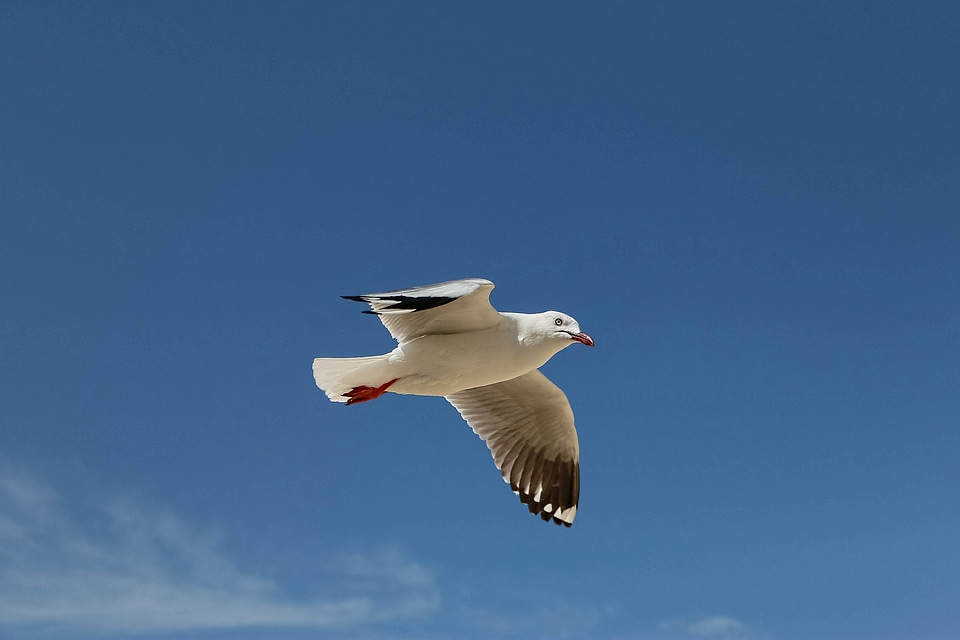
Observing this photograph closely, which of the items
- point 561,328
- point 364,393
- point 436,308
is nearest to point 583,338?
point 561,328

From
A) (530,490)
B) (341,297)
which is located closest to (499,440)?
(530,490)

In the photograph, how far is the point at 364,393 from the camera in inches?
244

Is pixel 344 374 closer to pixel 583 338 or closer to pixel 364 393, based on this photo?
pixel 364 393

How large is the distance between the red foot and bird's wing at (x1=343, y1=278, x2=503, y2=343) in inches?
13.8

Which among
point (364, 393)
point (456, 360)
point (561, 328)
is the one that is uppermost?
point (561, 328)

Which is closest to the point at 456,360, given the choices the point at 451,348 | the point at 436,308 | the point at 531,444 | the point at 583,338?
the point at 451,348

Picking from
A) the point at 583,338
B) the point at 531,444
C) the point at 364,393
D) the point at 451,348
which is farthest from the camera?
the point at 531,444

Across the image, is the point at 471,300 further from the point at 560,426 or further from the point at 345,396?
the point at 560,426

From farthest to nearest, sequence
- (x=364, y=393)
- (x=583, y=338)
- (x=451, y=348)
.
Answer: (x=364, y=393), (x=451, y=348), (x=583, y=338)

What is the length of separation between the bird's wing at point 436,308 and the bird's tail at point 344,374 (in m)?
0.27

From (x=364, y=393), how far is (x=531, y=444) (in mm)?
1751

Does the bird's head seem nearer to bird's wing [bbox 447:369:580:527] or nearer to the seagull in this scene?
the seagull

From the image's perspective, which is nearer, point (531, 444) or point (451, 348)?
point (451, 348)

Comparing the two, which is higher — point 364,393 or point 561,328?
point 561,328
